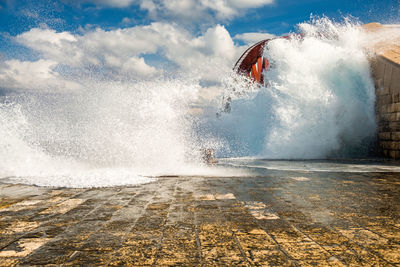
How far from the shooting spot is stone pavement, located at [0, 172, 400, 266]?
2.03 metres

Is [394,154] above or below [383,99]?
below

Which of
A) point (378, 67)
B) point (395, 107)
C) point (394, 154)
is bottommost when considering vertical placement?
point (394, 154)

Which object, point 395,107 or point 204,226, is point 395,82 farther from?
point 204,226

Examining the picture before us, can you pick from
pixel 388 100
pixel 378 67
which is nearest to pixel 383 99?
pixel 388 100

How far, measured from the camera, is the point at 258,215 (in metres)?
3.08

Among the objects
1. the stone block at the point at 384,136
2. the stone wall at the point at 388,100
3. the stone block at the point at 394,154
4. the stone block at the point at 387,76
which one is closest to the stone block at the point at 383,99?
the stone wall at the point at 388,100

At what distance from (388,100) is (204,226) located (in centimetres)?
1064

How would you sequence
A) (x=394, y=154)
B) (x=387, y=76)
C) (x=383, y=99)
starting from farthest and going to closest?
(x=383, y=99)
(x=387, y=76)
(x=394, y=154)

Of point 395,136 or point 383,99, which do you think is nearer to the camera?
point 395,136

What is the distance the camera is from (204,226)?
2732 mm

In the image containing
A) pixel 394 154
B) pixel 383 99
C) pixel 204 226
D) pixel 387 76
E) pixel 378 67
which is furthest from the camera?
pixel 378 67

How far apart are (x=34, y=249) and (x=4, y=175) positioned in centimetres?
592

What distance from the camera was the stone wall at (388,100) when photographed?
396 inches

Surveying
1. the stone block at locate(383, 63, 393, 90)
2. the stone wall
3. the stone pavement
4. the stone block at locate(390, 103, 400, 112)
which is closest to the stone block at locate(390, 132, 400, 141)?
the stone wall
